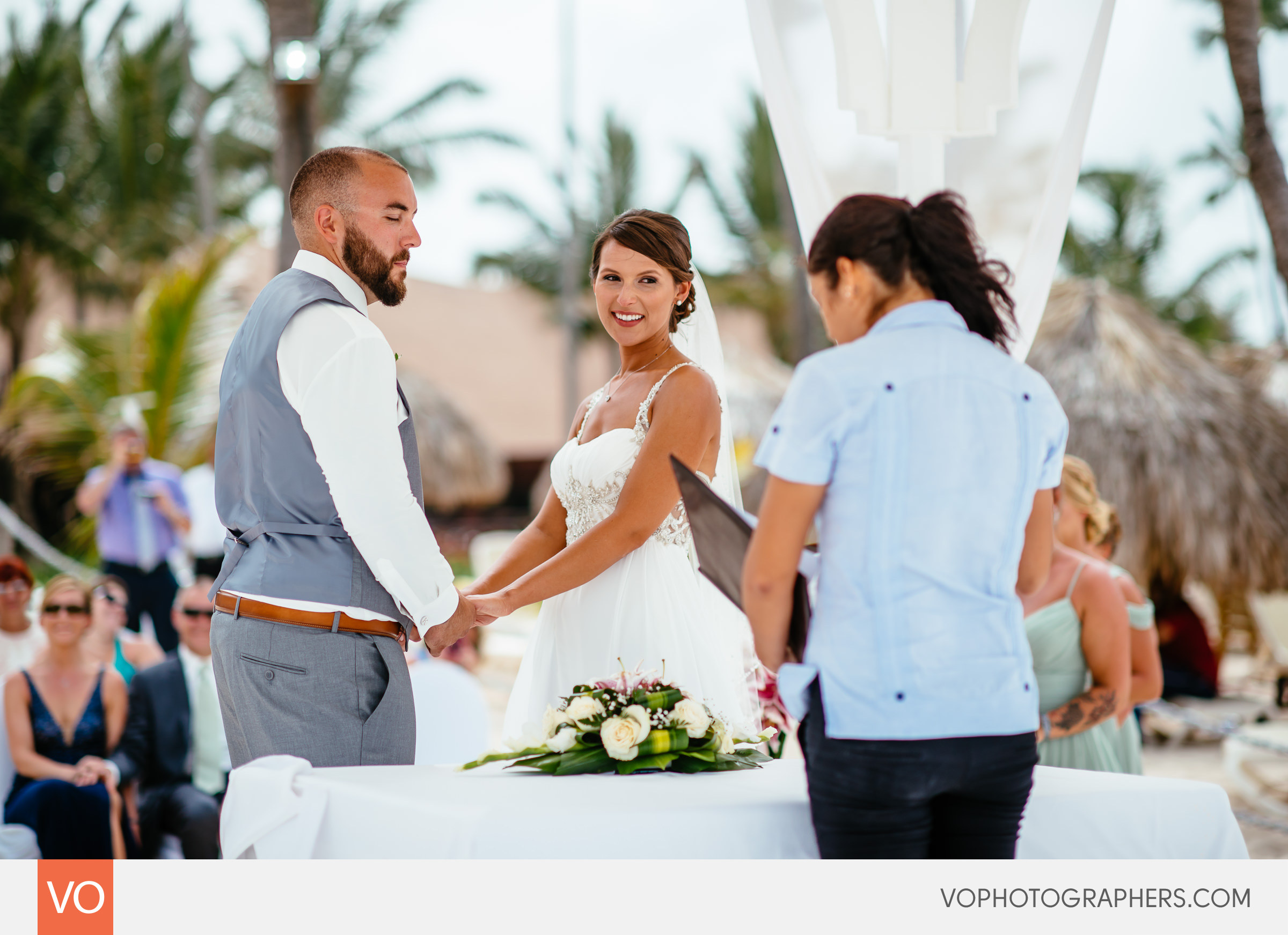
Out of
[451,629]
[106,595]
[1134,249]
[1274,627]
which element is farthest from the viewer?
[1134,249]

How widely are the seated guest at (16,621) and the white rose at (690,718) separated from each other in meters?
4.74

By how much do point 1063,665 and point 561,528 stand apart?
178cm

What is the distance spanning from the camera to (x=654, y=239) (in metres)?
3.04

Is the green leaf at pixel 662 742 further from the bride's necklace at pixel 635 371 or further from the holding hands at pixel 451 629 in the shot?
the bride's necklace at pixel 635 371

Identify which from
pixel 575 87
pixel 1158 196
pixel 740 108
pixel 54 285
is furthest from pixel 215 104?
pixel 1158 196

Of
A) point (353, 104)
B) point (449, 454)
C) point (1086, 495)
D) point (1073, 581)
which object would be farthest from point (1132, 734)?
point (353, 104)

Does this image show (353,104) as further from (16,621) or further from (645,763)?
(645,763)

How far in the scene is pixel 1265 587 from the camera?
10773mm

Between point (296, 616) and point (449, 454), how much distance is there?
17.9 m

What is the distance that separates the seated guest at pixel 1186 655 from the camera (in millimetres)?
9883

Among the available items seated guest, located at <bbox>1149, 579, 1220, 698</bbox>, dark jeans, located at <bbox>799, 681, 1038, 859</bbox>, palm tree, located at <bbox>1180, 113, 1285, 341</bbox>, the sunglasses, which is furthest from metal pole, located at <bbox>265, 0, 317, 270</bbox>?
palm tree, located at <bbox>1180, 113, 1285, 341</bbox>

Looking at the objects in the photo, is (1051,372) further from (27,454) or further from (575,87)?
(575,87)

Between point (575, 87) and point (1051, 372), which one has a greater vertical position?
point (575, 87)

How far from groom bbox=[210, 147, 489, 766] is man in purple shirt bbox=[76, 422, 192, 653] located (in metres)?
6.34
